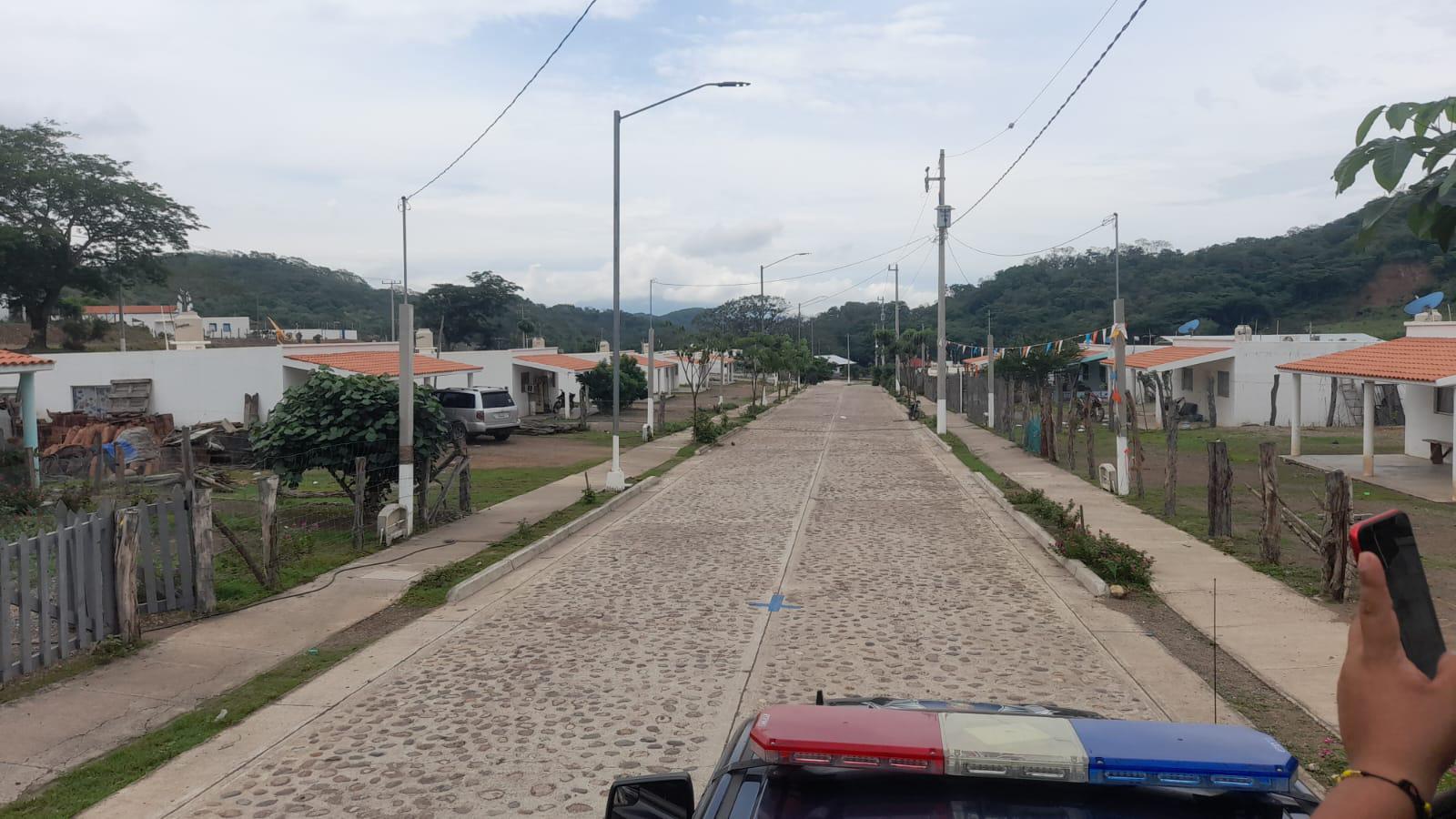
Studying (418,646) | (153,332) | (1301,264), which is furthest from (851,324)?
(418,646)

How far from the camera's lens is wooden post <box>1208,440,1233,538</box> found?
1480 cm

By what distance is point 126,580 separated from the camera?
30.8 feet

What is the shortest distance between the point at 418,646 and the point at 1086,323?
7638 centimetres

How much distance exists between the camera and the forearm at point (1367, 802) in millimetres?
1477

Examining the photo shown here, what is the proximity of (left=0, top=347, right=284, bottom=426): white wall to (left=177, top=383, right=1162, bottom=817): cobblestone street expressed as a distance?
18.0 meters

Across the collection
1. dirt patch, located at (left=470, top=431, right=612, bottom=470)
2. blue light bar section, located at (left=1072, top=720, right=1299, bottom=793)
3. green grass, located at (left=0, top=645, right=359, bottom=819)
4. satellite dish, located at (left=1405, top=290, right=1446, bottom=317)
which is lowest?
dirt patch, located at (left=470, top=431, right=612, bottom=470)

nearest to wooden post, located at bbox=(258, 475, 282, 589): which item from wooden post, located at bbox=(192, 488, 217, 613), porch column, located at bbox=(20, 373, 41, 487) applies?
wooden post, located at bbox=(192, 488, 217, 613)

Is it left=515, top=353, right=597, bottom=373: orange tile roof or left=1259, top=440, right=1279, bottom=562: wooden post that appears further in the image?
left=515, top=353, right=597, bottom=373: orange tile roof

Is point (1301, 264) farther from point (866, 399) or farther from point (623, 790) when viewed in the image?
point (623, 790)

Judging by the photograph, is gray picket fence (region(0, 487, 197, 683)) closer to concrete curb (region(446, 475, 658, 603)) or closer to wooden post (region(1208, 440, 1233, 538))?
concrete curb (region(446, 475, 658, 603))

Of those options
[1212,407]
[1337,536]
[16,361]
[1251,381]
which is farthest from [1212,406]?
[16,361]

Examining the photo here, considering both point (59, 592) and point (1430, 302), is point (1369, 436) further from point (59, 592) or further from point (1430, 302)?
point (59, 592)

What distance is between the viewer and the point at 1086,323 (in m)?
80.0

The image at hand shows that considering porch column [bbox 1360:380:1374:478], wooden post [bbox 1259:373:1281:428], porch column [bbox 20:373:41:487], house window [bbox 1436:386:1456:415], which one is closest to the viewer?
porch column [bbox 20:373:41:487]
